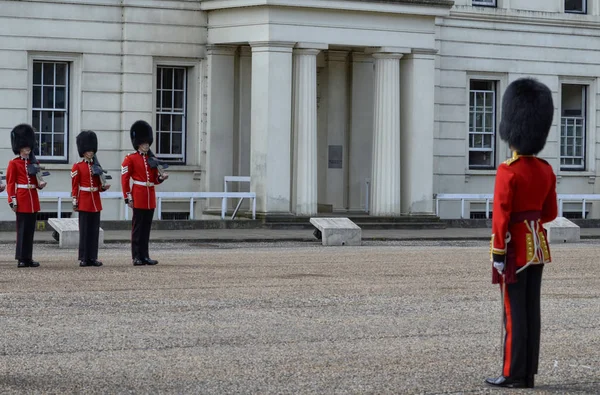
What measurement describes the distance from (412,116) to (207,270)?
12.6 m

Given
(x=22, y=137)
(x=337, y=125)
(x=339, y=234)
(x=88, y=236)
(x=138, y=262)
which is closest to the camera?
(x=88, y=236)

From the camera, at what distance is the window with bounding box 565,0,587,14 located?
107ft

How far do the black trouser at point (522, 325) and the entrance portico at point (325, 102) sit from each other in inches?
711

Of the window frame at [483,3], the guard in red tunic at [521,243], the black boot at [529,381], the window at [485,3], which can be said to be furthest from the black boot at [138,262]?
the window at [485,3]

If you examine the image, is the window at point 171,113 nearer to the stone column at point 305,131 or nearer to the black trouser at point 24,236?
the stone column at point 305,131

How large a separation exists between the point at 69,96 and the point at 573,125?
12.5m

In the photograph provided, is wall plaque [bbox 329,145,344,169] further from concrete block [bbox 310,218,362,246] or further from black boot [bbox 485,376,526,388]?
black boot [bbox 485,376,526,388]

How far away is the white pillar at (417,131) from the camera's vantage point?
94.0ft

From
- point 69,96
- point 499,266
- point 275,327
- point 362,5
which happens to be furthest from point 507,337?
point 69,96

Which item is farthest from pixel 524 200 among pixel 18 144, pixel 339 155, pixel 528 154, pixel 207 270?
pixel 339 155

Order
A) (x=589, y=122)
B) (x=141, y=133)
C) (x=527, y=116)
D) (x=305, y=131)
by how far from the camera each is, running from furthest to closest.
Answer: (x=589, y=122)
(x=305, y=131)
(x=141, y=133)
(x=527, y=116)

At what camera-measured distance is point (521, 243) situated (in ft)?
Result: 29.8

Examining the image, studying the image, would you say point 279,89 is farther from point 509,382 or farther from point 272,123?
point 509,382

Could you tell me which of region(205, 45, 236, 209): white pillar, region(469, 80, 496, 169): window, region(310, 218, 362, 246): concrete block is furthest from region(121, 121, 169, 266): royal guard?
region(469, 80, 496, 169): window
